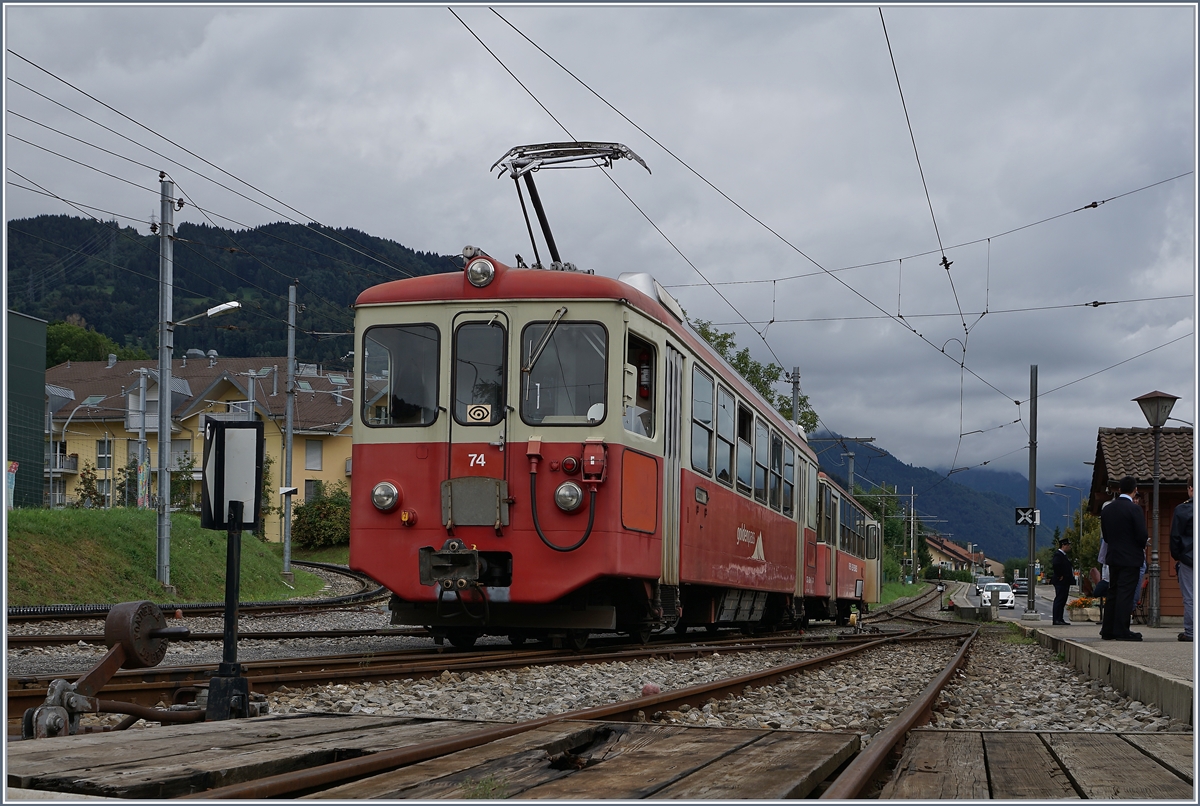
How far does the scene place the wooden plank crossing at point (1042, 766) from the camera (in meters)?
3.57


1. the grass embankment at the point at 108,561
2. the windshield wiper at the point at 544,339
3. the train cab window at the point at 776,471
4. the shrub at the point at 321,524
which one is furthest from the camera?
the shrub at the point at 321,524

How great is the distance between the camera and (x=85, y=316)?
376 feet

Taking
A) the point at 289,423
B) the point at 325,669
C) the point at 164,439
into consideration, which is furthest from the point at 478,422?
the point at 289,423

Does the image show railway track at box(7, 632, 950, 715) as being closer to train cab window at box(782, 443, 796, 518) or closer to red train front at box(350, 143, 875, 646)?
red train front at box(350, 143, 875, 646)

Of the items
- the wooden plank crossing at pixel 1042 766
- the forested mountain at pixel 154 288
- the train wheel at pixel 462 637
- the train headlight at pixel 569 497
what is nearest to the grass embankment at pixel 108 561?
the train wheel at pixel 462 637

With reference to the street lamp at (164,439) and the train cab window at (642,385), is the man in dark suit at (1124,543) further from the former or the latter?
the street lamp at (164,439)

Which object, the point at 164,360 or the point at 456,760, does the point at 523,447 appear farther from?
the point at 164,360

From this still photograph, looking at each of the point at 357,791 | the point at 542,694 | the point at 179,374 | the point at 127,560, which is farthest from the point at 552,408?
the point at 179,374

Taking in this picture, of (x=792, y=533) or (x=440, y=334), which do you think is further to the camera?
(x=792, y=533)

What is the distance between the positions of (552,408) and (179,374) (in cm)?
7109

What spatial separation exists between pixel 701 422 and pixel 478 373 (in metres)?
2.60

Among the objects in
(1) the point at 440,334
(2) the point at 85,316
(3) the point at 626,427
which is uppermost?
(2) the point at 85,316

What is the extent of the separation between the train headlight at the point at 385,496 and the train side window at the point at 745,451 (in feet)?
15.4

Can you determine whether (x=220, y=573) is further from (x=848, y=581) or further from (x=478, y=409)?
(x=478, y=409)
